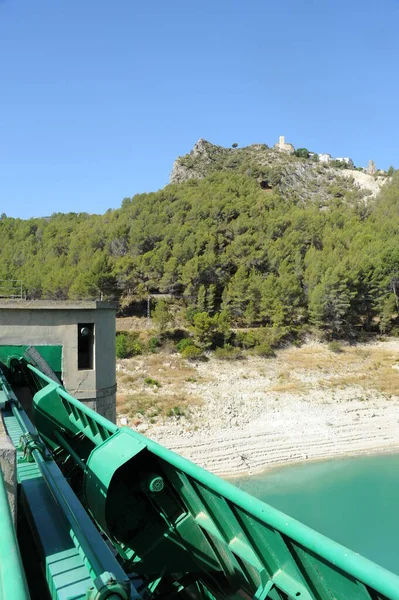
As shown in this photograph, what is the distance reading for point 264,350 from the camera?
27.1m

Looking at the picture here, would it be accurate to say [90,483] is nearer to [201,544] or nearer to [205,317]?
[201,544]

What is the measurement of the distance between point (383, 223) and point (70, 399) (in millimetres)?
41519

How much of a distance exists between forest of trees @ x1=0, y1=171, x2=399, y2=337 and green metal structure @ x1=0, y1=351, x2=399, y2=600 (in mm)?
26978

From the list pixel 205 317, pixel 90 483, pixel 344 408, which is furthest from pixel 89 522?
pixel 205 317

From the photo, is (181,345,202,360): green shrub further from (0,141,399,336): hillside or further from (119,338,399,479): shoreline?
(0,141,399,336): hillside

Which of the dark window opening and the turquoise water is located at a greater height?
the dark window opening

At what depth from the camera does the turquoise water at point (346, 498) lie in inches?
509

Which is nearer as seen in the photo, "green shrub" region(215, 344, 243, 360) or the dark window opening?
the dark window opening

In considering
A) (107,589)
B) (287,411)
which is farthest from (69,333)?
(287,411)

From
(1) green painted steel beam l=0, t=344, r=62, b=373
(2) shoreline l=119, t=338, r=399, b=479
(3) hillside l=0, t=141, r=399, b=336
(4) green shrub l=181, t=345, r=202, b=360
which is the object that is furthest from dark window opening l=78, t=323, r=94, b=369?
(3) hillside l=0, t=141, r=399, b=336

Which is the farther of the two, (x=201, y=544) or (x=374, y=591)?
(x=201, y=544)

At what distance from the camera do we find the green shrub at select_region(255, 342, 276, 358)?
88.9 feet

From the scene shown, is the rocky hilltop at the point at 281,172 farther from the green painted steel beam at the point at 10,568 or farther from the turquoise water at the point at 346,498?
the green painted steel beam at the point at 10,568

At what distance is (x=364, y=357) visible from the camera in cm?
2806
